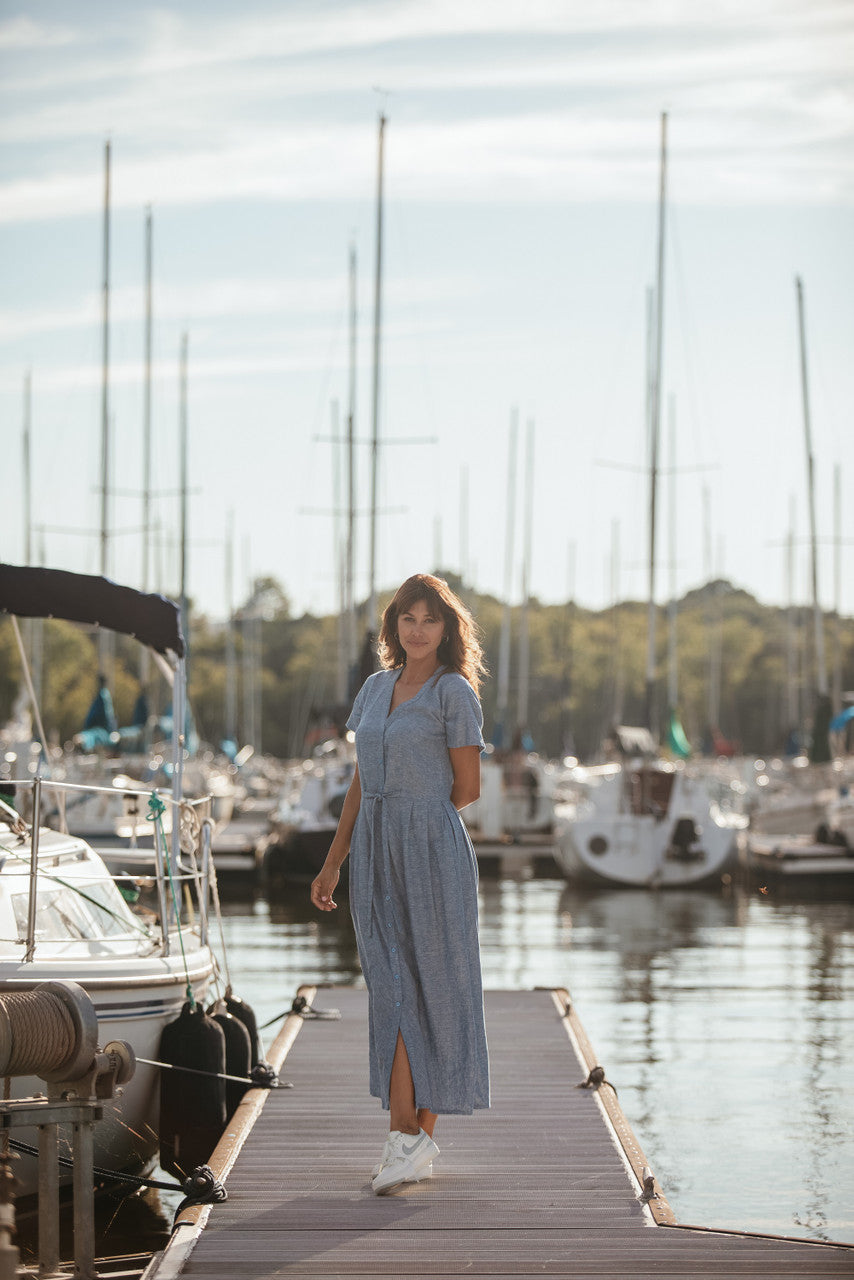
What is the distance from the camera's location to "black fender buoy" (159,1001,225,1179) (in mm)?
8633

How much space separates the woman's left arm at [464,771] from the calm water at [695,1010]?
11.2 feet

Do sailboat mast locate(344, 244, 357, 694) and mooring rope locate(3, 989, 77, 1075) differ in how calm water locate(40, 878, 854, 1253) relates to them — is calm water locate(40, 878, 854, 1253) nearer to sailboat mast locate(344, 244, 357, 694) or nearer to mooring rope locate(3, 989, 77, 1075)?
mooring rope locate(3, 989, 77, 1075)

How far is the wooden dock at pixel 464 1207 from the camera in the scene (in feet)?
17.2

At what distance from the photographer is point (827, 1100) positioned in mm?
11391

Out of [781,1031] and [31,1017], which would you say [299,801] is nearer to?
[781,1031]

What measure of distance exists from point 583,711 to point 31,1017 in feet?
278

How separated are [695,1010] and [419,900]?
10640mm

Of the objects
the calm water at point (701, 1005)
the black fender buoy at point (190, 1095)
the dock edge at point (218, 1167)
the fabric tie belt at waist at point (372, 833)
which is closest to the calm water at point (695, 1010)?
the calm water at point (701, 1005)

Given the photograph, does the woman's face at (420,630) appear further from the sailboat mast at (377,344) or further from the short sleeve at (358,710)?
the sailboat mast at (377,344)

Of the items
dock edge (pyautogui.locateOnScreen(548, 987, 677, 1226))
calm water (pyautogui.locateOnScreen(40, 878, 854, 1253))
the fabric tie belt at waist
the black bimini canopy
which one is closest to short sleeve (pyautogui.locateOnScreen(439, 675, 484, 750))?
the fabric tie belt at waist

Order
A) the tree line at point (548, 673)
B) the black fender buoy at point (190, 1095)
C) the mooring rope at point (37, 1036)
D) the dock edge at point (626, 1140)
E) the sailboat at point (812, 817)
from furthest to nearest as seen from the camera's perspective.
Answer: the tree line at point (548, 673) → the sailboat at point (812, 817) → the black fender buoy at point (190, 1095) → the dock edge at point (626, 1140) → the mooring rope at point (37, 1036)

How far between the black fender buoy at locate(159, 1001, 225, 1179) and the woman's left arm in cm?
349

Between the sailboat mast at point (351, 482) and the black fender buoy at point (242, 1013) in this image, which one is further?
the sailboat mast at point (351, 482)

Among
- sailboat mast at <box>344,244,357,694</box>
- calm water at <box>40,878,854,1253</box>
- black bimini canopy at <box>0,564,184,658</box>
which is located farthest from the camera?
sailboat mast at <box>344,244,357,694</box>
